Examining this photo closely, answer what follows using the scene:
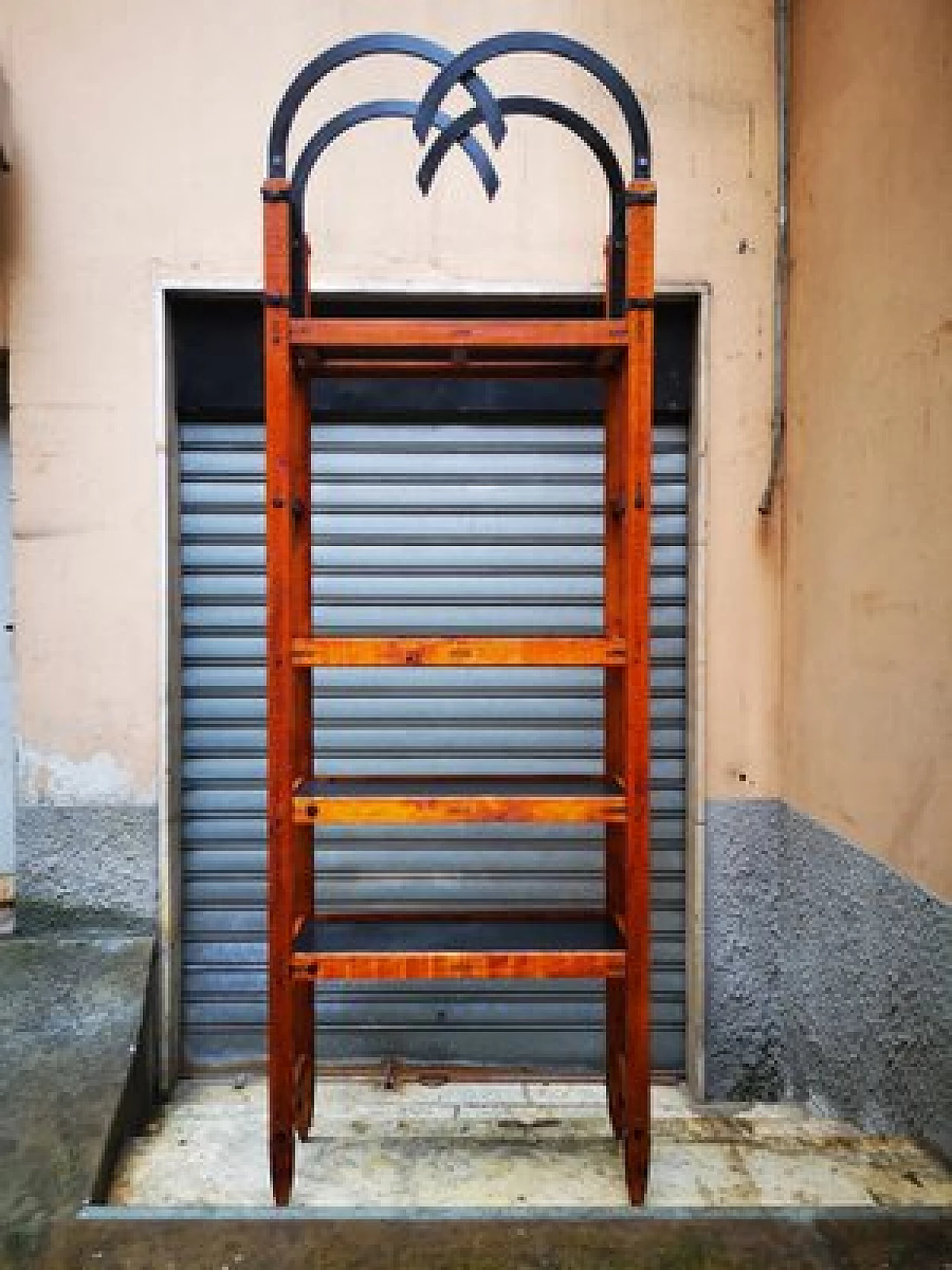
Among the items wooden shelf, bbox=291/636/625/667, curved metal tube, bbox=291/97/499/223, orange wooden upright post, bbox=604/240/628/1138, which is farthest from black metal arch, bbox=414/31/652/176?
wooden shelf, bbox=291/636/625/667

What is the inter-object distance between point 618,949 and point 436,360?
195 cm

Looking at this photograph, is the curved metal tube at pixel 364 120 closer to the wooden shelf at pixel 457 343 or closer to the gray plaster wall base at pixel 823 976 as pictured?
the wooden shelf at pixel 457 343

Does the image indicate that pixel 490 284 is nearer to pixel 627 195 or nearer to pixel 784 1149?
pixel 627 195

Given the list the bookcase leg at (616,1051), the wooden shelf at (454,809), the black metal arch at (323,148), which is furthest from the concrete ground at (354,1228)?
the black metal arch at (323,148)

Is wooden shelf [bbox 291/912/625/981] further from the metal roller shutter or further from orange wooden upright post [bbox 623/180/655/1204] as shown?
the metal roller shutter

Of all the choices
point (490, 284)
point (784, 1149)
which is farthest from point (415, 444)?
point (784, 1149)

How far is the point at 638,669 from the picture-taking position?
2521 mm

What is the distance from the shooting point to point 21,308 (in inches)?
146

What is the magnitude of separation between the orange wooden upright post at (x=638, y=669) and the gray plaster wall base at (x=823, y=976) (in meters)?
0.96

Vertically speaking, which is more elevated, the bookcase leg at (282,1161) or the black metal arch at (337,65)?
the black metal arch at (337,65)

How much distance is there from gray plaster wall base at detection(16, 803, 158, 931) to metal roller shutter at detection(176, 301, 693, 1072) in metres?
0.25

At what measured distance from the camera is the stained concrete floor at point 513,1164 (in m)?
2.73

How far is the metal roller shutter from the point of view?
4035 millimetres

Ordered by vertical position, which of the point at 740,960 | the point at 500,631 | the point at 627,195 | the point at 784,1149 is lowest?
the point at 784,1149
